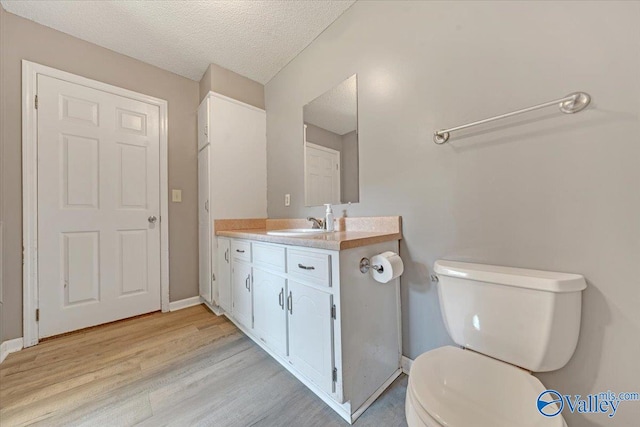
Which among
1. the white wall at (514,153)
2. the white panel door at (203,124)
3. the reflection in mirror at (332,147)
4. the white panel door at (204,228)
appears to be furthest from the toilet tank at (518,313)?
the white panel door at (203,124)

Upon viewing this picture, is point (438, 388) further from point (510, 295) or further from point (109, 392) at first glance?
point (109, 392)

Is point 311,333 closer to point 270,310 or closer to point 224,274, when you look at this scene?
point 270,310

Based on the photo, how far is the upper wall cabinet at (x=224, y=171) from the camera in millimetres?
2107

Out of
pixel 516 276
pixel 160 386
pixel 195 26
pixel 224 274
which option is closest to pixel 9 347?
pixel 160 386

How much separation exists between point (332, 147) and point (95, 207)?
2018 millimetres

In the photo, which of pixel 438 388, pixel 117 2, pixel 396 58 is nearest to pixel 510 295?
pixel 438 388

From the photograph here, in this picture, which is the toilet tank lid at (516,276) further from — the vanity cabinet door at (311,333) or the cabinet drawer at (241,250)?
the cabinet drawer at (241,250)

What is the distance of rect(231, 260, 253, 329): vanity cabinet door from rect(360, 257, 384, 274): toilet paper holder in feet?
2.83

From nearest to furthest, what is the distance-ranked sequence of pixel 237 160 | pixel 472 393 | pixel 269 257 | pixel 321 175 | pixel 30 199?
1. pixel 472 393
2. pixel 269 257
3. pixel 30 199
4. pixel 321 175
5. pixel 237 160

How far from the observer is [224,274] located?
1.96m

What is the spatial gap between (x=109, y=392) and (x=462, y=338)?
1770mm

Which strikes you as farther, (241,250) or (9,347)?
(241,250)

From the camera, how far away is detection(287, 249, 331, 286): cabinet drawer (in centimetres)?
103

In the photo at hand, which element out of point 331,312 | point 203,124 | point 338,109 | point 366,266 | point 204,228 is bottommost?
point 331,312
